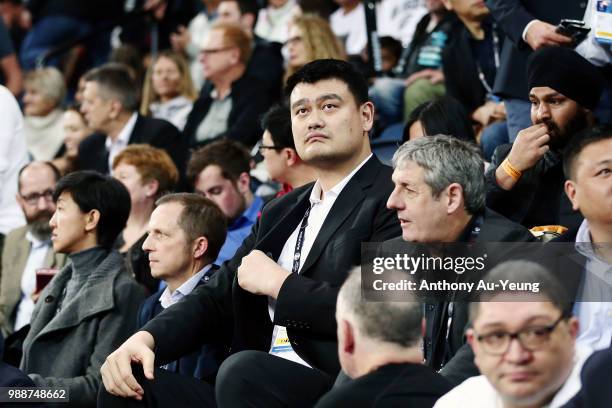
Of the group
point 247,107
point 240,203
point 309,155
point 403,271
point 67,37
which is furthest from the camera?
point 67,37

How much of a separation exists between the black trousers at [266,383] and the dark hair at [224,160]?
2734 mm

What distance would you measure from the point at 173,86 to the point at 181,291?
4.62 meters

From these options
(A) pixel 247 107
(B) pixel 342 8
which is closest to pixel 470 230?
(A) pixel 247 107

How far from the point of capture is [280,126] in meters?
6.47

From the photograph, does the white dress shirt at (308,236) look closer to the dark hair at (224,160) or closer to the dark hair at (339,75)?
the dark hair at (339,75)

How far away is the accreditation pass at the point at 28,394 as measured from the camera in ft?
15.8

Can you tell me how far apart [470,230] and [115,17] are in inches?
332

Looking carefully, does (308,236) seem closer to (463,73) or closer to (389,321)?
(389,321)

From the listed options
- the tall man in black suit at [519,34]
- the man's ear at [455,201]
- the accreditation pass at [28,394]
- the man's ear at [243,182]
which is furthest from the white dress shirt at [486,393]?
the man's ear at [243,182]

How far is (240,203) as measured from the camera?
276 inches

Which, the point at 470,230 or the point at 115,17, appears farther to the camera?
the point at 115,17

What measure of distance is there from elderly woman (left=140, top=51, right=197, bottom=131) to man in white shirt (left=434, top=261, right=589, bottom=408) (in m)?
6.79

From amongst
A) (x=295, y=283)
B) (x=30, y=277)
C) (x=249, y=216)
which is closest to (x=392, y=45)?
(x=249, y=216)

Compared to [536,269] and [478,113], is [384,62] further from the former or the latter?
[536,269]
